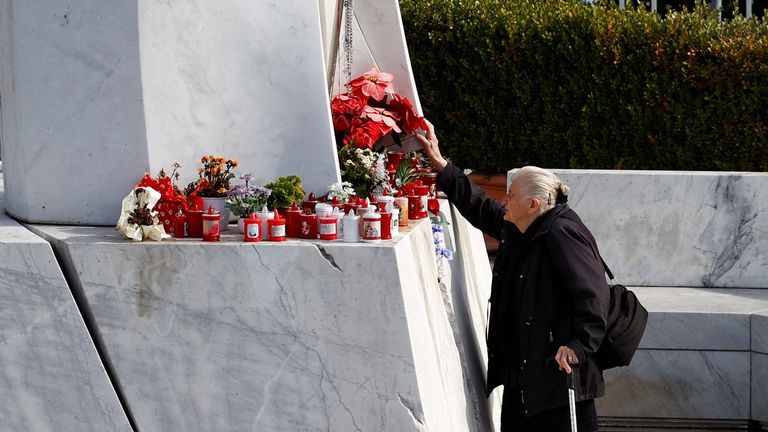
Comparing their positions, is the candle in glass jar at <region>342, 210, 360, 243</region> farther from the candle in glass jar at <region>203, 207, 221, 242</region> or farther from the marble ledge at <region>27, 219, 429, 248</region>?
the candle in glass jar at <region>203, 207, 221, 242</region>

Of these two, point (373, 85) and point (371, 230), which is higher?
point (373, 85)

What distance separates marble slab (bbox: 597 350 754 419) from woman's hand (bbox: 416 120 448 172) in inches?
87.1

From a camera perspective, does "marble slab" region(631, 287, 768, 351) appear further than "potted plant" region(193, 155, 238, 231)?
Yes

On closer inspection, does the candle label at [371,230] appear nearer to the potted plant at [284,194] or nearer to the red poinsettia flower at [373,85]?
the potted plant at [284,194]

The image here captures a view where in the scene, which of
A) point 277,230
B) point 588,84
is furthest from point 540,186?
point 588,84

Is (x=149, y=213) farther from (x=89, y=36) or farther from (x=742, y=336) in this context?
(x=742, y=336)

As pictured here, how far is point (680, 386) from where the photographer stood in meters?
6.64

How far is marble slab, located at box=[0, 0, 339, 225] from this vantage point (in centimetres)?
422

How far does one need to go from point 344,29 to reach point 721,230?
3347 millimetres

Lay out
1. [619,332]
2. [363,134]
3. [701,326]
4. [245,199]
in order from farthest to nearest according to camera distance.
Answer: [701,326] < [363,134] < [619,332] < [245,199]

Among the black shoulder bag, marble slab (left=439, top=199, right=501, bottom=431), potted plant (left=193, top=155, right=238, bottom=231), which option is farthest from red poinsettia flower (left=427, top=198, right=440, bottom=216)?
potted plant (left=193, top=155, right=238, bottom=231)

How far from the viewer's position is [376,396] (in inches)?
151

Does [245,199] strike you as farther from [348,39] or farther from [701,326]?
[701,326]

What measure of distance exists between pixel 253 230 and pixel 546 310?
4.00 ft
